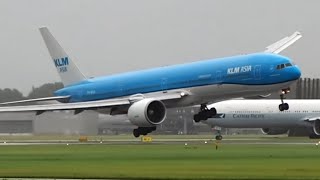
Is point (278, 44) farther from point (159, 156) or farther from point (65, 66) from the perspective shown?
point (159, 156)

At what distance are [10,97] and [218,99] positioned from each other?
64.3 meters

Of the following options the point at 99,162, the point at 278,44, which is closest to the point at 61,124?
the point at 278,44

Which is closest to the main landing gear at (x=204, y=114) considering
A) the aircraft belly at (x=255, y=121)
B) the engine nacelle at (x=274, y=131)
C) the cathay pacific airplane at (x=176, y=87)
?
the cathay pacific airplane at (x=176, y=87)

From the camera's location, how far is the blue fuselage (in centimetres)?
6588

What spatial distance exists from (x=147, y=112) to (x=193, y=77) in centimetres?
470

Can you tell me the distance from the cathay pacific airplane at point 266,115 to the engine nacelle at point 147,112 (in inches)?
1245

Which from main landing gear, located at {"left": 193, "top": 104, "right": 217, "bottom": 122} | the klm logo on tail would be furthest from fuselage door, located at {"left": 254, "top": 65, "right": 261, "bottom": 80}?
the klm logo on tail

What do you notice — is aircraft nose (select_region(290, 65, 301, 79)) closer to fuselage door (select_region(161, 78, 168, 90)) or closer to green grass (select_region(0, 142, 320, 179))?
fuselage door (select_region(161, 78, 168, 90))

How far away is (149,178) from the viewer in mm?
31266

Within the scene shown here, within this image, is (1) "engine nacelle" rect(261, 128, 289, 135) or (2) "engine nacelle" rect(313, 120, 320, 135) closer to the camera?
(2) "engine nacelle" rect(313, 120, 320, 135)

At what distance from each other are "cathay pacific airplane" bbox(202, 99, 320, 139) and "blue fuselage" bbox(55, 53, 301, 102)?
25.7 meters

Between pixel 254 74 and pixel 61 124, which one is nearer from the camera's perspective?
pixel 254 74

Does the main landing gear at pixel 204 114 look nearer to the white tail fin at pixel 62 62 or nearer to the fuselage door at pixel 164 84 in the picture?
the fuselage door at pixel 164 84

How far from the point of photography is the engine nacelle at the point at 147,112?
68.1 m
